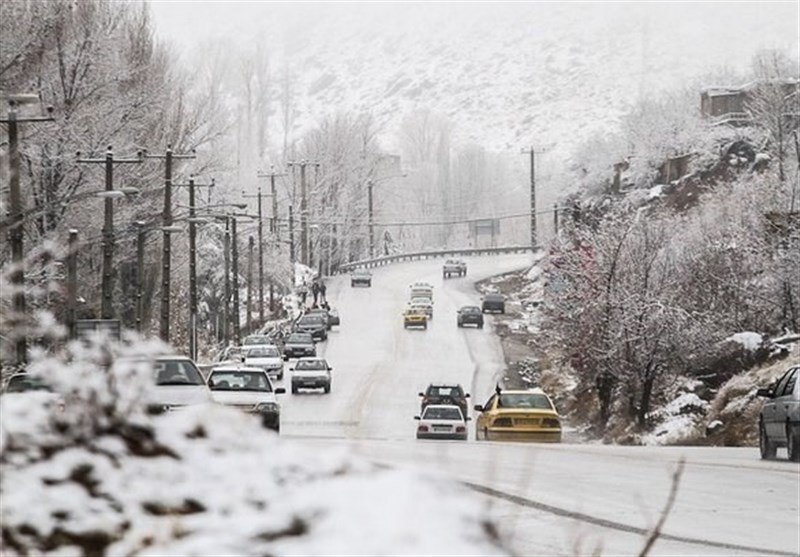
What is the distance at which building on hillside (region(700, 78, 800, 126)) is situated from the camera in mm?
113438

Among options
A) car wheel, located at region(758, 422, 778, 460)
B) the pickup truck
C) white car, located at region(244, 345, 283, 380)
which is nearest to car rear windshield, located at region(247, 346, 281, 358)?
white car, located at region(244, 345, 283, 380)

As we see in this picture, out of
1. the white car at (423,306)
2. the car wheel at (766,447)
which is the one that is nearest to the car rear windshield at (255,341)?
the white car at (423,306)

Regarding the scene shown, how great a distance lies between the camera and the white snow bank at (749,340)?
56444mm

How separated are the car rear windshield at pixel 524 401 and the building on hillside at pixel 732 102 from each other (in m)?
77.7

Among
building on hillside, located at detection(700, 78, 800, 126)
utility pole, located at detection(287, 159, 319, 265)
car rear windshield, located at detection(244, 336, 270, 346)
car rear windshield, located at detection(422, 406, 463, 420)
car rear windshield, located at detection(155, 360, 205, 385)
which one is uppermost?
building on hillside, located at detection(700, 78, 800, 126)

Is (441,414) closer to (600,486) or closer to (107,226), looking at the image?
(107,226)

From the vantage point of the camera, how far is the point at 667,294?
5816cm

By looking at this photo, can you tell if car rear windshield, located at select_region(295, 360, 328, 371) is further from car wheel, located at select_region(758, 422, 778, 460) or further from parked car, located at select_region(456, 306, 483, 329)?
car wheel, located at select_region(758, 422, 778, 460)

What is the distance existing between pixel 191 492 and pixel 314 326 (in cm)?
8756

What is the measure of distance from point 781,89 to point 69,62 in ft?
214

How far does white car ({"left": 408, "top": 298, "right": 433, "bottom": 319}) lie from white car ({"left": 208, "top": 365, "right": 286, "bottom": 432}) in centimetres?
6713

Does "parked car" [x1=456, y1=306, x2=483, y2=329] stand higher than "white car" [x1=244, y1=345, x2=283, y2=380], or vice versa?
"parked car" [x1=456, y1=306, x2=483, y2=329]

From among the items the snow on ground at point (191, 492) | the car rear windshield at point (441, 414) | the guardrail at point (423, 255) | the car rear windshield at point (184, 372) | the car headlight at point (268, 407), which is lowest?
the car rear windshield at point (441, 414)

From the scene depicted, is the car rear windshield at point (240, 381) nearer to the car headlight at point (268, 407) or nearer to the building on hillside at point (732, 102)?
the car headlight at point (268, 407)
